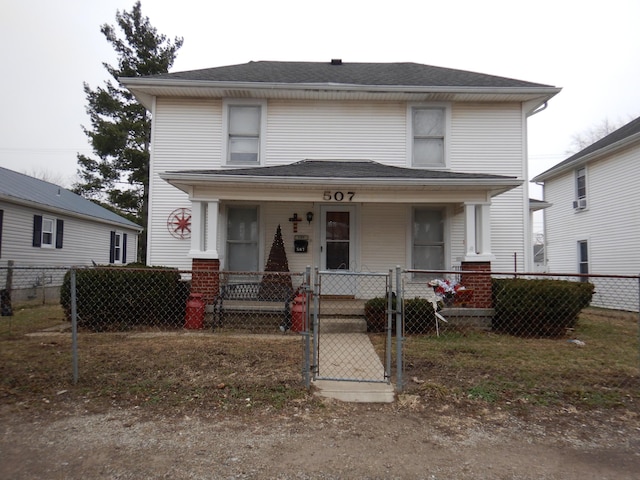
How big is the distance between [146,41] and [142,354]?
22.3 m

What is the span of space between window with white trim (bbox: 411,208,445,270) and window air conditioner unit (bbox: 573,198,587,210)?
28.4 ft

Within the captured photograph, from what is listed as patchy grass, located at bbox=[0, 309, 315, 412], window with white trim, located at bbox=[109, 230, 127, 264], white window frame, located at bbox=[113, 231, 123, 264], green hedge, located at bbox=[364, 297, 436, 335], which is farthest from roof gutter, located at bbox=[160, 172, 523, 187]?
white window frame, located at bbox=[113, 231, 123, 264]

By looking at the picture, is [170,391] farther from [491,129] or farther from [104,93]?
[104,93]

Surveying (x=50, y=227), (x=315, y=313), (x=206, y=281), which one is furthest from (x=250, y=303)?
(x=50, y=227)

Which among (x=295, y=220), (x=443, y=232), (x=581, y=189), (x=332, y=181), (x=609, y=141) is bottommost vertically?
(x=443, y=232)

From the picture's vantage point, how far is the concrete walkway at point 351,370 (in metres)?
4.21

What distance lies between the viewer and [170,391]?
14.0 feet

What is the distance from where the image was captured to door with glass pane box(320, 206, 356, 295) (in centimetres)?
967

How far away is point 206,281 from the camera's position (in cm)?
787

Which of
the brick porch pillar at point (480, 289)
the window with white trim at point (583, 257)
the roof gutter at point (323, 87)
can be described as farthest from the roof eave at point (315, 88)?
the window with white trim at point (583, 257)

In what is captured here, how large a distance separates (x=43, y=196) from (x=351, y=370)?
1701cm

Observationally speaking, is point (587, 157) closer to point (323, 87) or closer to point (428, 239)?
point (428, 239)

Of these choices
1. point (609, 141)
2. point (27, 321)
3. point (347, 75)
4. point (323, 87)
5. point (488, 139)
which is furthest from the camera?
point (609, 141)

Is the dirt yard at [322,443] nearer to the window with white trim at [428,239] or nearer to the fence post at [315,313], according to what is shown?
the fence post at [315,313]
